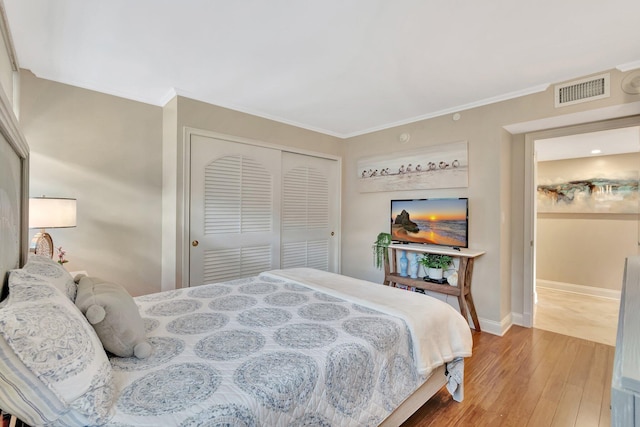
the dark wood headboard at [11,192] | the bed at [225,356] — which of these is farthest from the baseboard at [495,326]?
the dark wood headboard at [11,192]

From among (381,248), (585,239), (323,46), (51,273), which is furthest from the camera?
(585,239)

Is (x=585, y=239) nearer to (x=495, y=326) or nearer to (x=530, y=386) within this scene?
(x=495, y=326)

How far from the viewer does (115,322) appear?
3.72 feet

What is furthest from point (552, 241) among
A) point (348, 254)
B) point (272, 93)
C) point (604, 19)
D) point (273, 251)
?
point (272, 93)

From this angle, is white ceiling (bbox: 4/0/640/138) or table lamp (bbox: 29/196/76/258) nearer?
white ceiling (bbox: 4/0/640/138)

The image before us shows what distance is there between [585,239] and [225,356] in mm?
5365

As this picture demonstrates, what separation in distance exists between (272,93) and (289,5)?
Answer: 50.2 inches

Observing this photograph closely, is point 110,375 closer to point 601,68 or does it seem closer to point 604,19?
point 604,19

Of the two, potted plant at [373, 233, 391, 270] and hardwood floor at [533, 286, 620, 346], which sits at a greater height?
potted plant at [373, 233, 391, 270]

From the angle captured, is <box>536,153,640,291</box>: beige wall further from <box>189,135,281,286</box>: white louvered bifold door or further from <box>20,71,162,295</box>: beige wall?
<box>20,71,162,295</box>: beige wall

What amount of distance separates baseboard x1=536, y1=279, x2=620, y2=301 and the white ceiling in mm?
3342

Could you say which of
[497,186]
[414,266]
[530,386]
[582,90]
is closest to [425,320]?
[530,386]

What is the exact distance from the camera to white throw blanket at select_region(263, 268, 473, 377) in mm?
1542

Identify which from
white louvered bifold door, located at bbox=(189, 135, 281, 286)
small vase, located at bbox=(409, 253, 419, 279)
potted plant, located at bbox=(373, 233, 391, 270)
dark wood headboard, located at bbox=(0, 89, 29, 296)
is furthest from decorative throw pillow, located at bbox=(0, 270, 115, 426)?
potted plant, located at bbox=(373, 233, 391, 270)
